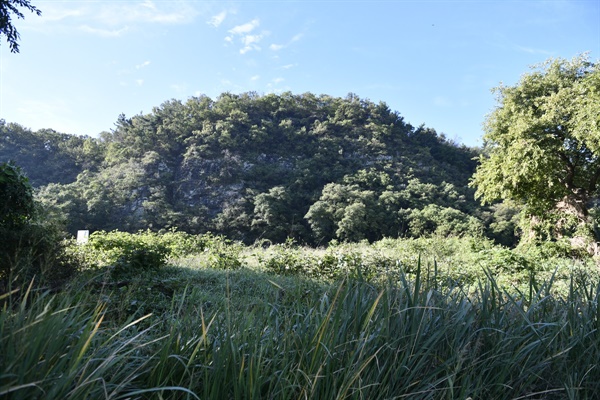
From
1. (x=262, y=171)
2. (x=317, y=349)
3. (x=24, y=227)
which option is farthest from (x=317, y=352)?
(x=262, y=171)

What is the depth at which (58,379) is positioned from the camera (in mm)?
944

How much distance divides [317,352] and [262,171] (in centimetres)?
3274

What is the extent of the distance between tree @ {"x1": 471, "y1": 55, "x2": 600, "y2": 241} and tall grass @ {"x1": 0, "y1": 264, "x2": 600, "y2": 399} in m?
11.3

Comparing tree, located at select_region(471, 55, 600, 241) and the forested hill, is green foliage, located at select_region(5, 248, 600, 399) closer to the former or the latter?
tree, located at select_region(471, 55, 600, 241)

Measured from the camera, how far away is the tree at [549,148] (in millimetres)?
11422

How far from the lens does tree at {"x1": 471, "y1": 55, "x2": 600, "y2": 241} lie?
11.4 metres

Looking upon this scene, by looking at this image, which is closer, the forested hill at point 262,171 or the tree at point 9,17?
the tree at point 9,17

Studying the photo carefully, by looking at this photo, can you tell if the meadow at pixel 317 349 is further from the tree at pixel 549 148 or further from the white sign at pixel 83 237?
the tree at pixel 549 148

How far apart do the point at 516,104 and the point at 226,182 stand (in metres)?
24.7

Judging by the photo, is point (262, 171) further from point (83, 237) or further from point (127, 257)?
point (127, 257)

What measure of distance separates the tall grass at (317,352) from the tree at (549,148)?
11.3 meters

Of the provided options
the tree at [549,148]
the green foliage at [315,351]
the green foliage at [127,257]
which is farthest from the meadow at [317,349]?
the tree at [549,148]

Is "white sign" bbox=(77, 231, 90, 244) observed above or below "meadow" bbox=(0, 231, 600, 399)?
below

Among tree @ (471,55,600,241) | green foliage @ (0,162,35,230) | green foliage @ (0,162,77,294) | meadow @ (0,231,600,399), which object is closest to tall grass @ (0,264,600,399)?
meadow @ (0,231,600,399)
